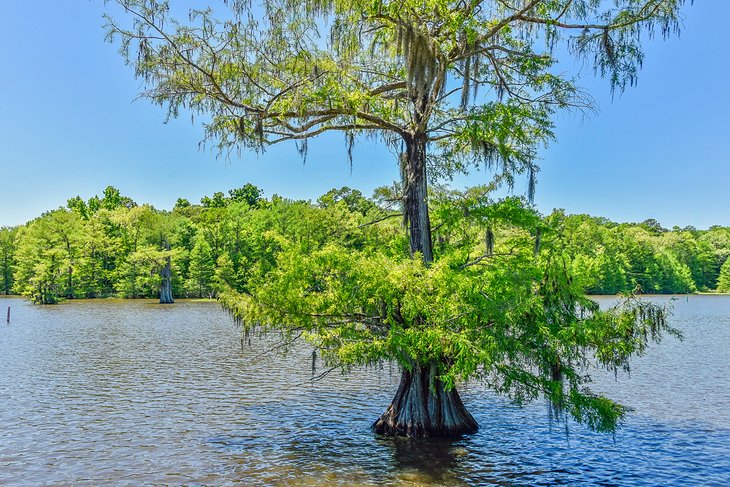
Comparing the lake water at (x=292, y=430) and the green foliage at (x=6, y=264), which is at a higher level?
the green foliage at (x=6, y=264)

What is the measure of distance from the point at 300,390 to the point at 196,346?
1225 cm

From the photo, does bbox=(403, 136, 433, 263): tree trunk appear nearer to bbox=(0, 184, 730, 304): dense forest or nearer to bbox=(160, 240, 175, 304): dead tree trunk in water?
bbox=(0, 184, 730, 304): dense forest

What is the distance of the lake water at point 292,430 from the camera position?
11031 mm

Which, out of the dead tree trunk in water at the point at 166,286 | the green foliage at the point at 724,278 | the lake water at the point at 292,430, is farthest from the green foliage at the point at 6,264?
the green foliage at the point at 724,278

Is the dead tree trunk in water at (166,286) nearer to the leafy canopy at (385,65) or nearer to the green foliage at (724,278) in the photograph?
the leafy canopy at (385,65)

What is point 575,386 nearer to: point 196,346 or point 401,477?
point 401,477

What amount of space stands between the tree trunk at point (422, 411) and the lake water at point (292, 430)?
42 centimetres

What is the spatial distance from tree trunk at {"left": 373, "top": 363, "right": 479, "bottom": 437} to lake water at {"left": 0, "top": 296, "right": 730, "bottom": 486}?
0.42 metres

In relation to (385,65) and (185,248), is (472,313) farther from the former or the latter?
(185,248)

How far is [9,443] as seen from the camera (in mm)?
12875

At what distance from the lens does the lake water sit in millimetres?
11031

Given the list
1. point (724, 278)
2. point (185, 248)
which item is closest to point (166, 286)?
point (185, 248)

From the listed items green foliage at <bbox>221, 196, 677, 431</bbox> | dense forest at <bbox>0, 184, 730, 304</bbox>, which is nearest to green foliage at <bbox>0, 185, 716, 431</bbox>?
green foliage at <bbox>221, 196, 677, 431</bbox>

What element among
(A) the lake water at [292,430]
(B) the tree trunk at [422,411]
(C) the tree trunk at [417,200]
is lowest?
(A) the lake water at [292,430]
